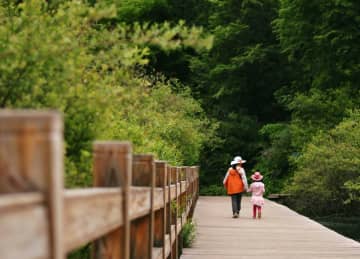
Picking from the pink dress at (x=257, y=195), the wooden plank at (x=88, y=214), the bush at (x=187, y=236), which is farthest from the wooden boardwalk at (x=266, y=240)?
the wooden plank at (x=88, y=214)

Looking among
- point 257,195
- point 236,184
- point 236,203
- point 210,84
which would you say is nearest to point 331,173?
point 257,195

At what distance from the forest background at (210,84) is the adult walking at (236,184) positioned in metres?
1.48

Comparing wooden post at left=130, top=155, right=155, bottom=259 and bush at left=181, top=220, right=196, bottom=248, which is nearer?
wooden post at left=130, top=155, right=155, bottom=259

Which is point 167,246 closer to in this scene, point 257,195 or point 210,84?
point 257,195

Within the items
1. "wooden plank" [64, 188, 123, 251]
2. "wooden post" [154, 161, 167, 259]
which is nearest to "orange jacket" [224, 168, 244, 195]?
Answer: "wooden post" [154, 161, 167, 259]

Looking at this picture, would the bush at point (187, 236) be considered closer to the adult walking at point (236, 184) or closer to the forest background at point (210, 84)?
the forest background at point (210, 84)

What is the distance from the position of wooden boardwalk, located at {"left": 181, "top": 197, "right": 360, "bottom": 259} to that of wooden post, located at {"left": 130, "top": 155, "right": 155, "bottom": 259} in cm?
642

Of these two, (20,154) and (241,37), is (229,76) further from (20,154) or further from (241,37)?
(20,154)

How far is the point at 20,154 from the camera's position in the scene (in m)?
2.42

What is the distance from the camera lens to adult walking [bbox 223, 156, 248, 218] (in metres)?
22.6

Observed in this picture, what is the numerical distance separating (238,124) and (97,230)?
Result: 45910 millimetres

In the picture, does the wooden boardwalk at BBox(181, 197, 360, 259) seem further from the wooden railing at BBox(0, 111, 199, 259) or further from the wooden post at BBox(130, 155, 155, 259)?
the wooden railing at BBox(0, 111, 199, 259)

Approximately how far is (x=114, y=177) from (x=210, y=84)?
4761 centimetres

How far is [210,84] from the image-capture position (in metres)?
51.8
